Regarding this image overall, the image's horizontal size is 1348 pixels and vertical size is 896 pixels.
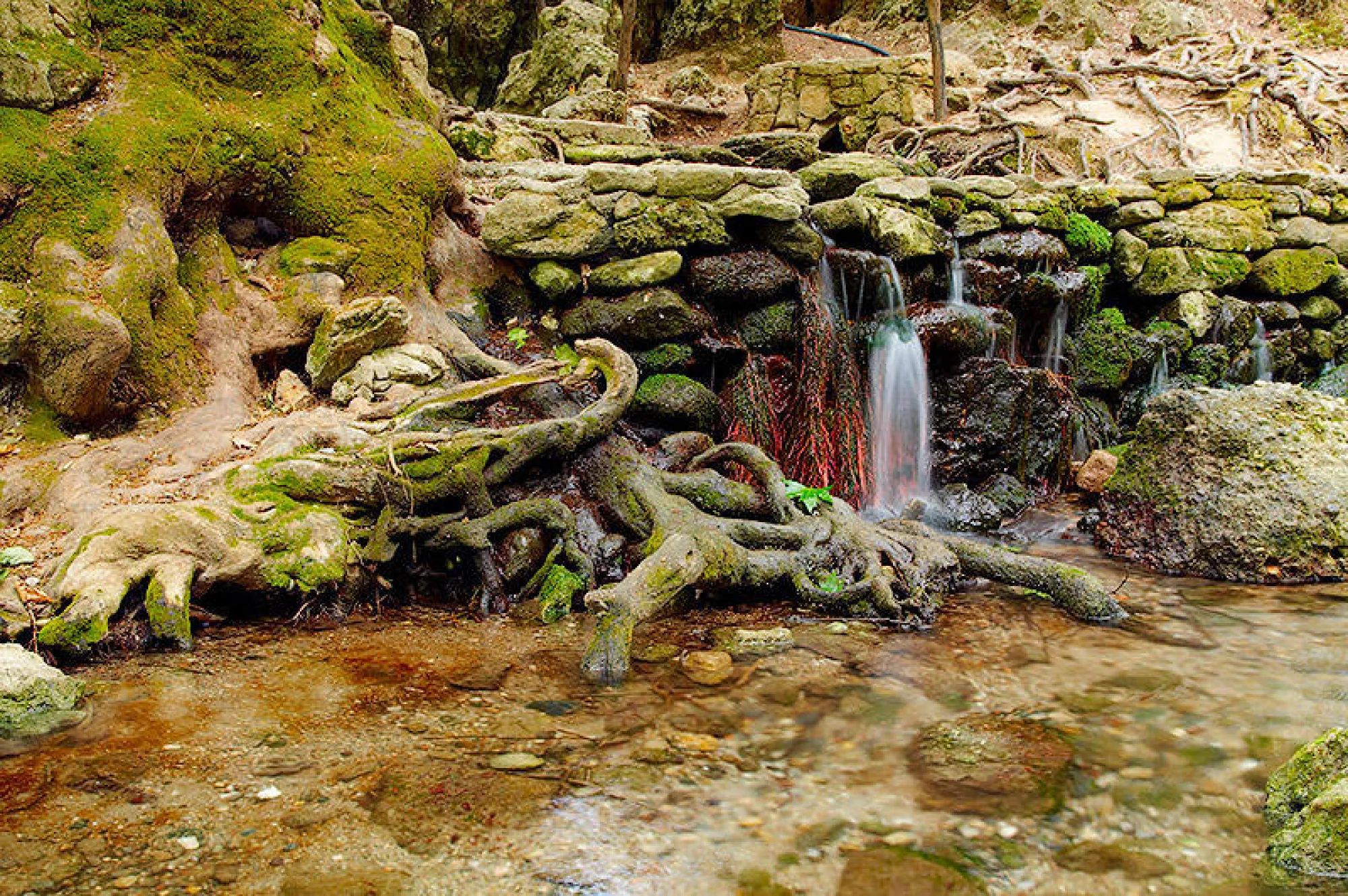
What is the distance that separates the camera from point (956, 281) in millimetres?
8953

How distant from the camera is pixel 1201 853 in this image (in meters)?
2.77

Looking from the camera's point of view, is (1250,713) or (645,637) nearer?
(1250,713)

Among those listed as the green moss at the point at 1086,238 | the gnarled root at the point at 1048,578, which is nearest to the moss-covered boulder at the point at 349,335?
the gnarled root at the point at 1048,578

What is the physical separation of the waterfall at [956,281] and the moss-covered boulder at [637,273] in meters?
3.24

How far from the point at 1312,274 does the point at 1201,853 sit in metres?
10.7

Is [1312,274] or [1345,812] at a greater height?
[1312,274]

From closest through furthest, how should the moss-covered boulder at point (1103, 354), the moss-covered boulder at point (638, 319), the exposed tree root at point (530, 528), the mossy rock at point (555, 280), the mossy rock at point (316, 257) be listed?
the exposed tree root at point (530, 528), the mossy rock at point (316, 257), the moss-covered boulder at point (638, 319), the mossy rock at point (555, 280), the moss-covered boulder at point (1103, 354)

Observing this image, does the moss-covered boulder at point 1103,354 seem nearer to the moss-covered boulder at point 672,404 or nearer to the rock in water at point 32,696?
the moss-covered boulder at point 672,404

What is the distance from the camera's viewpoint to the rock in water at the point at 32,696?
3.30m

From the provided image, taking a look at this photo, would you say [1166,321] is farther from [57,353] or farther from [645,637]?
[57,353]

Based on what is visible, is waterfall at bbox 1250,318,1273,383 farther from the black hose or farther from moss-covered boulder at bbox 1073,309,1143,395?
the black hose

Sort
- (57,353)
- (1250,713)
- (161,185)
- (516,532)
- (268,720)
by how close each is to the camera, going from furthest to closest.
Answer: (161,185)
(516,532)
(57,353)
(1250,713)
(268,720)

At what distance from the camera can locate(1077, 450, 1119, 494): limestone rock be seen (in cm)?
852

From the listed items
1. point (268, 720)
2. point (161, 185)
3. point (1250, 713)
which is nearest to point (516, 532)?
point (268, 720)
